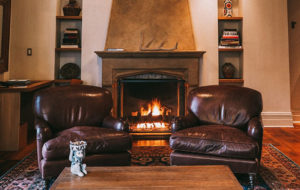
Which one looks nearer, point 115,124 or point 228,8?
point 115,124

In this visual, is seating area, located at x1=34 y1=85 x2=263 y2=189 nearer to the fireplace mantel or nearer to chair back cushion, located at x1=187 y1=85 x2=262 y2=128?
chair back cushion, located at x1=187 y1=85 x2=262 y2=128

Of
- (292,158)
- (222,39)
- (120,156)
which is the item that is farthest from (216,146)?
(222,39)

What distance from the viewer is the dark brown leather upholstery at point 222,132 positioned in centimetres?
197

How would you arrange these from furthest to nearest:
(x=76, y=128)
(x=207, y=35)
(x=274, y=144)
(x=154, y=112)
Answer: (x=207, y=35)
(x=154, y=112)
(x=274, y=144)
(x=76, y=128)

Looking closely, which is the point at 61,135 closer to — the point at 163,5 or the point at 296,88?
the point at 163,5

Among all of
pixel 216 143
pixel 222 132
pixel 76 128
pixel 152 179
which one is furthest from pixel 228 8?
pixel 152 179

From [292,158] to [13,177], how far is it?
291 cm

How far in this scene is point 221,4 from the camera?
4496 millimetres

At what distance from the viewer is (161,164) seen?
100 inches

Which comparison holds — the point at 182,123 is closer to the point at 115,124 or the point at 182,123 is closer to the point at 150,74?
the point at 115,124

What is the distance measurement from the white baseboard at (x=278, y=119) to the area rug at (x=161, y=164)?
139cm

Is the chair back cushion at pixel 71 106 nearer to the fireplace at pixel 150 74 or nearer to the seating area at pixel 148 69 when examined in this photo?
the seating area at pixel 148 69

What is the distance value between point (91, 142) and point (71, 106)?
0.68m

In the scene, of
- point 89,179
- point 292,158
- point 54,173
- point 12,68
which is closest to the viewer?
point 89,179
